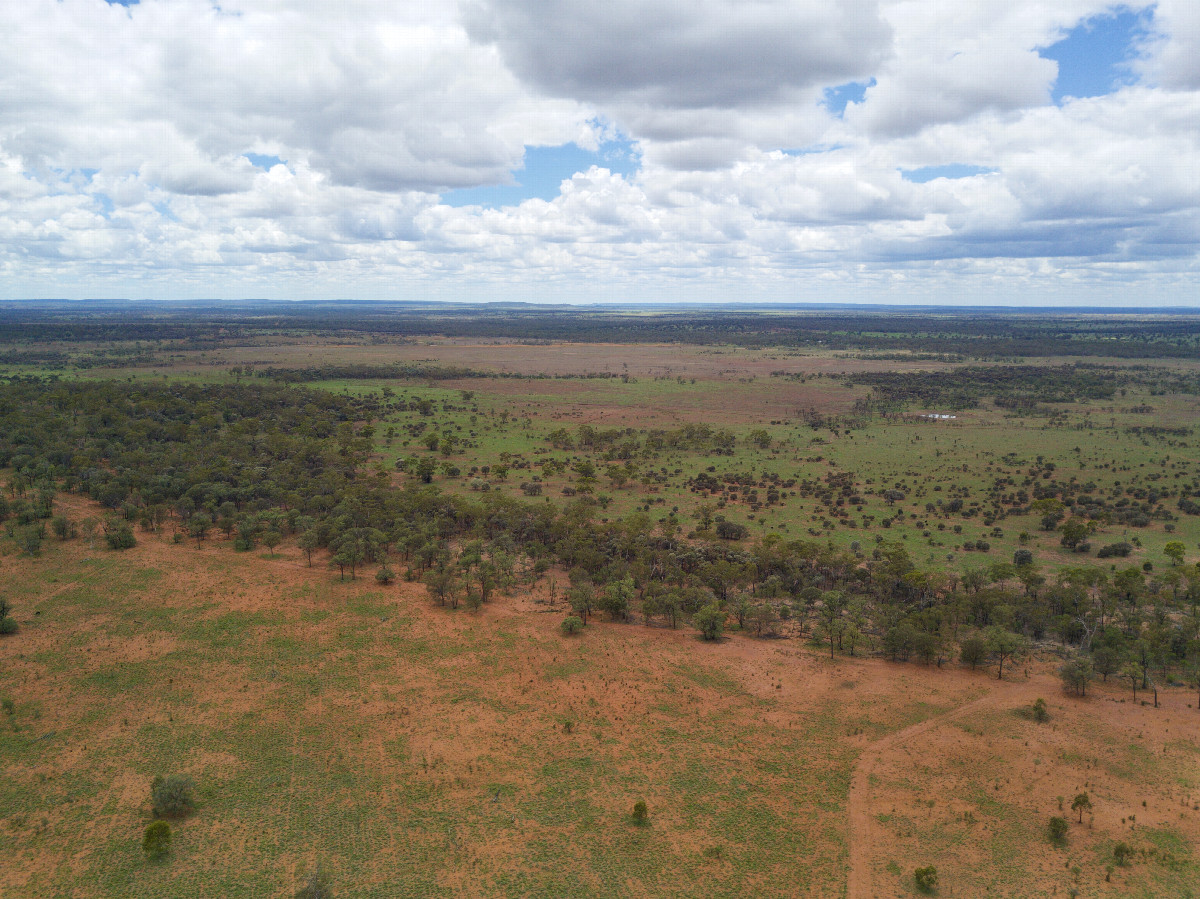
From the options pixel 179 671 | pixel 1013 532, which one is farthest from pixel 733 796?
pixel 1013 532

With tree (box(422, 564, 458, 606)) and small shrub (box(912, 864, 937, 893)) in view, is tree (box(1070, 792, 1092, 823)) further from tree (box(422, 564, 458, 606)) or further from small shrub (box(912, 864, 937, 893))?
tree (box(422, 564, 458, 606))

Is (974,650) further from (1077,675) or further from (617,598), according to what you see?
(617,598)

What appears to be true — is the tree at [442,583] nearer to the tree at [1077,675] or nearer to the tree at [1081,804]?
the tree at [1081,804]

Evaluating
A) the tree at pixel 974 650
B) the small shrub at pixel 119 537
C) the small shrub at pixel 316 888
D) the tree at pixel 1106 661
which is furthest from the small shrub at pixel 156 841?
the tree at pixel 1106 661

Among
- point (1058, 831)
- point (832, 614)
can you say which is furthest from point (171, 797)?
point (832, 614)

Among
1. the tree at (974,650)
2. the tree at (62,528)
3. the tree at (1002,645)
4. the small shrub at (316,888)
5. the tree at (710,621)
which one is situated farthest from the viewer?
the tree at (62,528)

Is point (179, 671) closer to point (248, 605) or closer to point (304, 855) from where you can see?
point (248, 605)
